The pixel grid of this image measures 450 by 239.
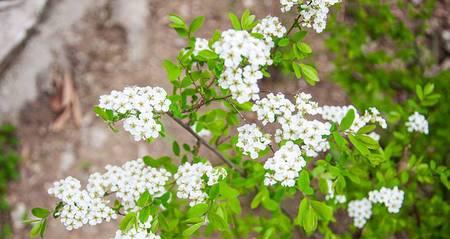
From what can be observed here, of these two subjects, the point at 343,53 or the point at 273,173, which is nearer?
the point at 273,173

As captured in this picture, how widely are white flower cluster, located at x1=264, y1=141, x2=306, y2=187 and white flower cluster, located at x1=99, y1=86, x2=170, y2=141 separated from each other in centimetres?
51

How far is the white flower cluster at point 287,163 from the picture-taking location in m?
2.17

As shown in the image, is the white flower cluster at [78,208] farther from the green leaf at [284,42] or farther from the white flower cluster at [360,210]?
the white flower cluster at [360,210]

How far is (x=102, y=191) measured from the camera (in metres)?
2.54

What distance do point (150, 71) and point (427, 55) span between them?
2.73 m

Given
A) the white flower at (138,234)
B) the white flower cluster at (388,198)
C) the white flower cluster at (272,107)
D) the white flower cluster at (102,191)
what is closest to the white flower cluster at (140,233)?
the white flower at (138,234)

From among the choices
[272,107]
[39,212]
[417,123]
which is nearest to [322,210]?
[272,107]

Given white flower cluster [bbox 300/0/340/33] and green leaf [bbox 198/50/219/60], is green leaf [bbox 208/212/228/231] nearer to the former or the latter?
green leaf [bbox 198/50/219/60]

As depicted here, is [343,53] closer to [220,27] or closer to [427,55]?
[427,55]

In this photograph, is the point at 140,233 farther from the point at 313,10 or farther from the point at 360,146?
the point at 313,10

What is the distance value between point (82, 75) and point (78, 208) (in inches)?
135

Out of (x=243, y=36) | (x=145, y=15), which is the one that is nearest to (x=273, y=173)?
(x=243, y=36)

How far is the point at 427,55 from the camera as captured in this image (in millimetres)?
4949

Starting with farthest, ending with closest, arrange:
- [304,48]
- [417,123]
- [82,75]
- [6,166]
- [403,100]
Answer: [82,75], [6,166], [403,100], [417,123], [304,48]
